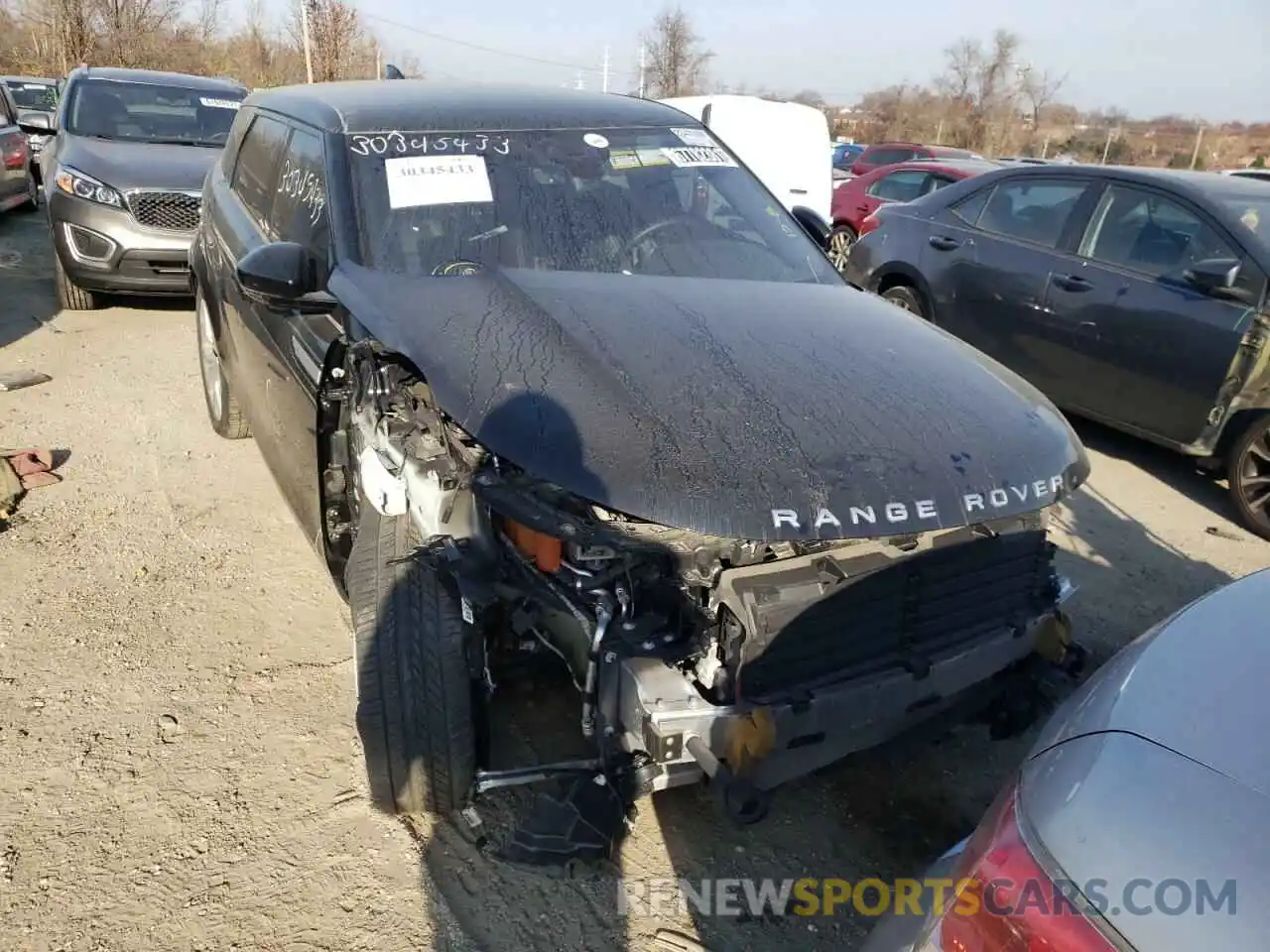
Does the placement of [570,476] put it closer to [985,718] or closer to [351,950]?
[351,950]

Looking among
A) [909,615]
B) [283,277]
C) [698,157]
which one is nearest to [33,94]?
[698,157]

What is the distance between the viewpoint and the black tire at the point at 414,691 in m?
2.31

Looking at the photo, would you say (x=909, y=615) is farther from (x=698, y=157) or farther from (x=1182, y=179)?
(x=1182, y=179)

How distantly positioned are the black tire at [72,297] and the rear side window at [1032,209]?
6.81 meters

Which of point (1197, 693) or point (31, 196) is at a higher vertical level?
point (1197, 693)

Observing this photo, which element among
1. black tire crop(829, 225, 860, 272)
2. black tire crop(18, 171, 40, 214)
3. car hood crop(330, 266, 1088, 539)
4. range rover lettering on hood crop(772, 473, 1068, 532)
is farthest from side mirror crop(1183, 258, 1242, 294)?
black tire crop(18, 171, 40, 214)

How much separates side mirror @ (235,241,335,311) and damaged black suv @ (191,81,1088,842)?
10 millimetres

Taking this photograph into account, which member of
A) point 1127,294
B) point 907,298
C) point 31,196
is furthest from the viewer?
point 31,196

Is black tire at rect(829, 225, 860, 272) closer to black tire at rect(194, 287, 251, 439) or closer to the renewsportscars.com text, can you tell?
black tire at rect(194, 287, 251, 439)

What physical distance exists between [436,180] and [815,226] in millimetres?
1732

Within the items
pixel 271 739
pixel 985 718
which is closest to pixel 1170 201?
pixel 985 718

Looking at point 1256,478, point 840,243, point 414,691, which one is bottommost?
point 1256,478

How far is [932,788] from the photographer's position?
2.78m

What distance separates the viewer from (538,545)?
2.24 meters
